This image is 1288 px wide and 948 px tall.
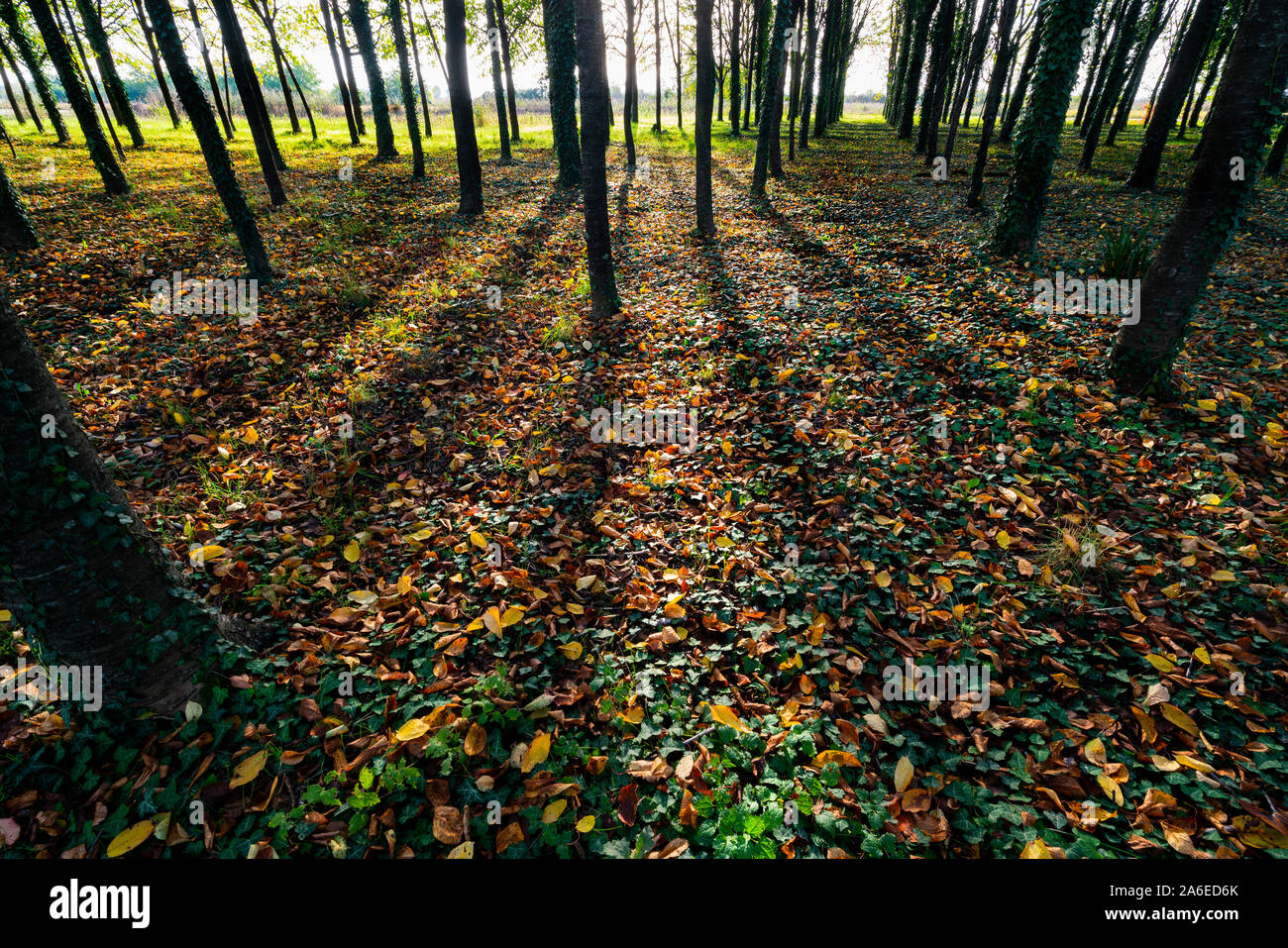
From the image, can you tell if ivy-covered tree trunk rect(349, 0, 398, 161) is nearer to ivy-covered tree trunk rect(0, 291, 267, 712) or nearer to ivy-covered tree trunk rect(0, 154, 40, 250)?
ivy-covered tree trunk rect(0, 154, 40, 250)

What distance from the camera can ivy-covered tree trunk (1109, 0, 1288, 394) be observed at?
4.53 metres

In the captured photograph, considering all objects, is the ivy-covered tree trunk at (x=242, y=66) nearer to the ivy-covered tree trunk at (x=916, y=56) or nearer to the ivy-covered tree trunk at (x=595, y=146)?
the ivy-covered tree trunk at (x=595, y=146)

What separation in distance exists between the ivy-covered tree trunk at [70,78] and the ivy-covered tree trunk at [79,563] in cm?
1316

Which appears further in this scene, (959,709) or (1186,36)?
(1186,36)

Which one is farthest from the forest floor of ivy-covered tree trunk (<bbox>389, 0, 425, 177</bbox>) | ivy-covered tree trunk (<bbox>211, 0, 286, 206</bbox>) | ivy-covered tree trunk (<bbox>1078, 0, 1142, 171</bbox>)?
ivy-covered tree trunk (<bbox>389, 0, 425, 177</bbox>)

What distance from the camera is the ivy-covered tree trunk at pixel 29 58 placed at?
13.6 meters

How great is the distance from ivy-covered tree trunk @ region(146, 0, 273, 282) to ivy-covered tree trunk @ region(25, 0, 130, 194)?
17.9 ft

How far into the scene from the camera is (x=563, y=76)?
14.4 m

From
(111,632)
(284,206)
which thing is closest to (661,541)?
(111,632)

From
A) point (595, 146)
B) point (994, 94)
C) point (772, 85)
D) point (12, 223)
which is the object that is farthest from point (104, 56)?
point (994, 94)

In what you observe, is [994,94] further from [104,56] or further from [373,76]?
[104,56]

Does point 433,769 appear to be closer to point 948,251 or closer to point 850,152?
point 948,251

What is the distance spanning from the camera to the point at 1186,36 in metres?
10.4
